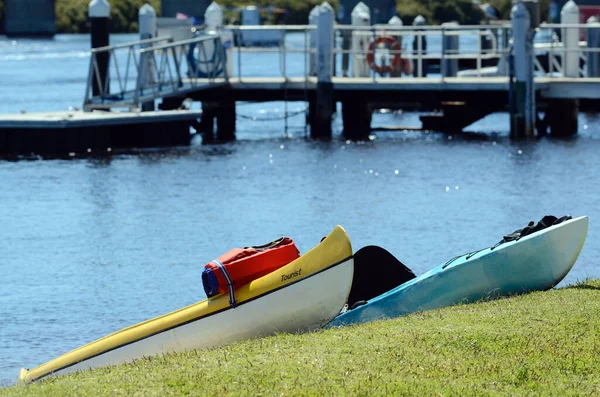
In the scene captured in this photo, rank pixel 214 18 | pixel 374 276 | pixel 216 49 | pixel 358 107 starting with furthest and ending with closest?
1. pixel 214 18
2. pixel 358 107
3. pixel 216 49
4. pixel 374 276

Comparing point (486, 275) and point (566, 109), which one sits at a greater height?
point (566, 109)

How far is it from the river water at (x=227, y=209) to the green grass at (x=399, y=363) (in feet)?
11.7

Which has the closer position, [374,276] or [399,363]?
[399,363]

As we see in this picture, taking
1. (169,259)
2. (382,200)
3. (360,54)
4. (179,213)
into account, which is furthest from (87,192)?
A: (360,54)

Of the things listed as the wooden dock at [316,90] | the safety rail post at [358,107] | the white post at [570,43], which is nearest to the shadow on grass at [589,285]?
the wooden dock at [316,90]

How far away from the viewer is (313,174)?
1070 inches

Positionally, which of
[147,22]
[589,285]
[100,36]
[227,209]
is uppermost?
[147,22]

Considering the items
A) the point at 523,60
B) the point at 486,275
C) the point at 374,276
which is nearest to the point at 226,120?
the point at 523,60

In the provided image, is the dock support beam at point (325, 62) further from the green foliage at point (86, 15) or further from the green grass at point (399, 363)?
the green foliage at point (86, 15)

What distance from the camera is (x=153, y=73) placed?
32281mm

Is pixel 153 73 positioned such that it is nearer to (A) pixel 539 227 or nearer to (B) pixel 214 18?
(B) pixel 214 18

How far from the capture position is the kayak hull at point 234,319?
10.4 meters

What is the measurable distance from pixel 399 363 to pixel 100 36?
83.3ft

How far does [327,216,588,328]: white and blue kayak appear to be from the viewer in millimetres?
11359
